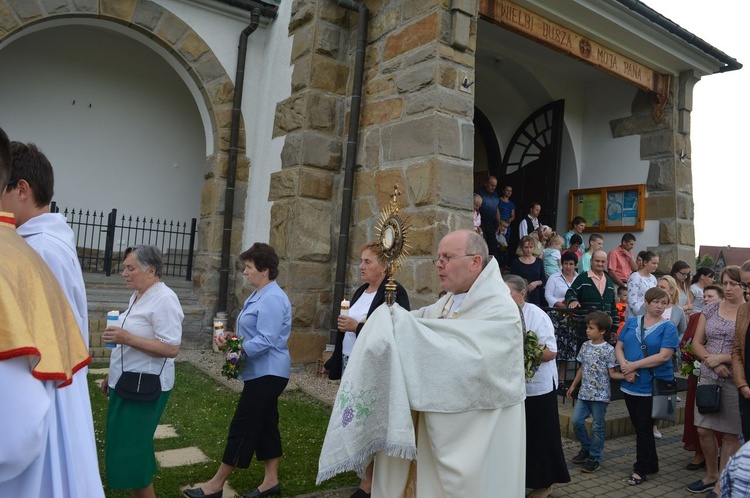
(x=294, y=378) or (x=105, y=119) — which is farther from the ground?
(x=105, y=119)

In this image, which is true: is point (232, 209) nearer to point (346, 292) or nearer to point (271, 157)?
point (271, 157)

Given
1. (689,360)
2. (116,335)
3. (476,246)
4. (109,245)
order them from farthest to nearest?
(109,245) < (689,360) < (116,335) < (476,246)

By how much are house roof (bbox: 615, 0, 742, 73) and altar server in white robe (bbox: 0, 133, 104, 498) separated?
8.08 metres

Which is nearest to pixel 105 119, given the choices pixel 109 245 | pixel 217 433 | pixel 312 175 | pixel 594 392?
pixel 109 245

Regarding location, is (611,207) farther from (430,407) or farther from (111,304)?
(430,407)

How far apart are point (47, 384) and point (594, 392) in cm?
456

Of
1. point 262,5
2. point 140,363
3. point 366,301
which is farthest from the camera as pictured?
point 262,5

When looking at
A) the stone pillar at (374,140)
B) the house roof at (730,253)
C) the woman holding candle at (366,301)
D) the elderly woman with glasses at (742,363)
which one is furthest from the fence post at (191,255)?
the house roof at (730,253)

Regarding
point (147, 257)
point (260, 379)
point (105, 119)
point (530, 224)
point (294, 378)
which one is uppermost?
point (105, 119)

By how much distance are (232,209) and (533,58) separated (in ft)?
19.7

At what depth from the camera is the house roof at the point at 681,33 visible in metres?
8.15

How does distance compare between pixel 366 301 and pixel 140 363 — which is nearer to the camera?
pixel 140 363

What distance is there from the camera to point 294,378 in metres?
6.94

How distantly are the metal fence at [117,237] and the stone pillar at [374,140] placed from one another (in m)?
2.71
